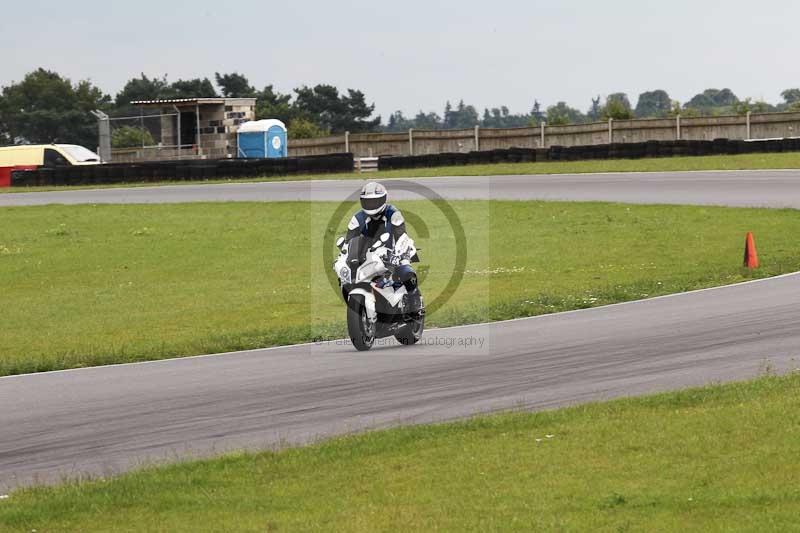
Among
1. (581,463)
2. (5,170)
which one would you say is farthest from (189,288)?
(5,170)

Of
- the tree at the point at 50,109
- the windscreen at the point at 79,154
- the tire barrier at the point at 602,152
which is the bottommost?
the tire barrier at the point at 602,152

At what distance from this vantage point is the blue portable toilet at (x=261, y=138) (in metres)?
53.8

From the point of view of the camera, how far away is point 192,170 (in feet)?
142

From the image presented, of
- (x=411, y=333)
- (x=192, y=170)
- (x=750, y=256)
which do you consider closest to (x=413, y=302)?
(x=411, y=333)

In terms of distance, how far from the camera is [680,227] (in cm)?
2552

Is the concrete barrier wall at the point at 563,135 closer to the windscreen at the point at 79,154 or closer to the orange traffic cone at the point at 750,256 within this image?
the windscreen at the point at 79,154

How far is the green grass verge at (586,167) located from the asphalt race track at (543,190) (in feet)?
4.91

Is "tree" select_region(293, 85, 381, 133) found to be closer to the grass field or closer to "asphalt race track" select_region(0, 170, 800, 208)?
"asphalt race track" select_region(0, 170, 800, 208)

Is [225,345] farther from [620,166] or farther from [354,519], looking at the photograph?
[620,166]

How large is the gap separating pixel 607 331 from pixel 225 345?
4.19 metres

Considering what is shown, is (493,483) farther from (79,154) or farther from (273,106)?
(273,106)

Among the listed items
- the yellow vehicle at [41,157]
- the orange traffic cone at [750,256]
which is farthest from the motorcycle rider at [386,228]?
the yellow vehicle at [41,157]

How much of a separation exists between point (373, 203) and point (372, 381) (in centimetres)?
206

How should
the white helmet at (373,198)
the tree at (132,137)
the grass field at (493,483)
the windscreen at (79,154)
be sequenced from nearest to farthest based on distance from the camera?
the grass field at (493,483), the white helmet at (373,198), the windscreen at (79,154), the tree at (132,137)
